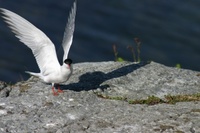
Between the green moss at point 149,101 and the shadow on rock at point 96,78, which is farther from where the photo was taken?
the shadow on rock at point 96,78

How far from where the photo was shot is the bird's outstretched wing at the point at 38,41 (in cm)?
862

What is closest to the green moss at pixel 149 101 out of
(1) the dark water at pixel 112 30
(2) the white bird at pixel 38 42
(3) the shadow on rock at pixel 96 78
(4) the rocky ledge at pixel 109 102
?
(4) the rocky ledge at pixel 109 102

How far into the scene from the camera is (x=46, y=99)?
7.98m

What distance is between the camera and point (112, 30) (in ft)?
57.0

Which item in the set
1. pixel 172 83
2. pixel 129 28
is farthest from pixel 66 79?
pixel 129 28

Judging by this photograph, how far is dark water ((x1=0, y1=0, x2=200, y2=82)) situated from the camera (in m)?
16.5

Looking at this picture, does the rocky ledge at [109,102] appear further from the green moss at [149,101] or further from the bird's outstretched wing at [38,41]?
the bird's outstretched wing at [38,41]

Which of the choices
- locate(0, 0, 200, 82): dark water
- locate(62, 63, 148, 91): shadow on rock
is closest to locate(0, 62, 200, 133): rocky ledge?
locate(62, 63, 148, 91): shadow on rock

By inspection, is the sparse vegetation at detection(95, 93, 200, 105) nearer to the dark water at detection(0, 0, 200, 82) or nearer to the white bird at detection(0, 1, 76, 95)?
the white bird at detection(0, 1, 76, 95)

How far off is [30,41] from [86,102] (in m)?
1.43

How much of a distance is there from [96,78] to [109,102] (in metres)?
1.16

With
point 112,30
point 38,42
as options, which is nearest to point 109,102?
point 38,42

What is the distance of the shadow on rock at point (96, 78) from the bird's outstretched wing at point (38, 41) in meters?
0.42

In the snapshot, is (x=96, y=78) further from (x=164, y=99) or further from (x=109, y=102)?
(x=164, y=99)
